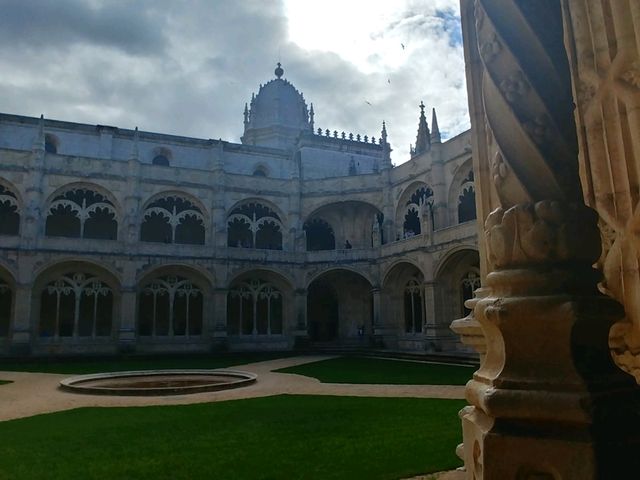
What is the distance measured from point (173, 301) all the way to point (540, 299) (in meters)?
26.2

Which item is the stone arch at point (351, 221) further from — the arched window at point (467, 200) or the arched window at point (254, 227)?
the arched window at point (467, 200)

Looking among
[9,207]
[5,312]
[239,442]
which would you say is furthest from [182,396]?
[9,207]

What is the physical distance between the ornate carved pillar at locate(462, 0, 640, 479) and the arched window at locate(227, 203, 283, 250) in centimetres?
2638

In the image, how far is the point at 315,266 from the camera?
93.7 ft

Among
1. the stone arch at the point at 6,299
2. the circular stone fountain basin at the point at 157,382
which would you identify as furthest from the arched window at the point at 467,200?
the stone arch at the point at 6,299

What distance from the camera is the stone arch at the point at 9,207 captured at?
24.4m

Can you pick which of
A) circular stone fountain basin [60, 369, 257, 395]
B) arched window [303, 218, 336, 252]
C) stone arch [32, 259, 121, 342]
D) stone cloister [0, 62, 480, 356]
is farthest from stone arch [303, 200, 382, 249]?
circular stone fountain basin [60, 369, 257, 395]

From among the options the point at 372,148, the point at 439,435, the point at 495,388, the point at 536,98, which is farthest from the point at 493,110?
the point at 372,148

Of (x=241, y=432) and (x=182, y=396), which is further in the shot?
(x=182, y=396)

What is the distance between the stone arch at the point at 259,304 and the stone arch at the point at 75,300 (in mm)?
6335

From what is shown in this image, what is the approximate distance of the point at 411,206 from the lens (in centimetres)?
2723

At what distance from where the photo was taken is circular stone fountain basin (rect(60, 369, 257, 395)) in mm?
11750

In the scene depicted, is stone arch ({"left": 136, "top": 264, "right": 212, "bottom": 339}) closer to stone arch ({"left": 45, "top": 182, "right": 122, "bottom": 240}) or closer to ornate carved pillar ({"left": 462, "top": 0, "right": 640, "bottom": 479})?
stone arch ({"left": 45, "top": 182, "right": 122, "bottom": 240})

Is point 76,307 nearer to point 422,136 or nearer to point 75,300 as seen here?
point 75,300
